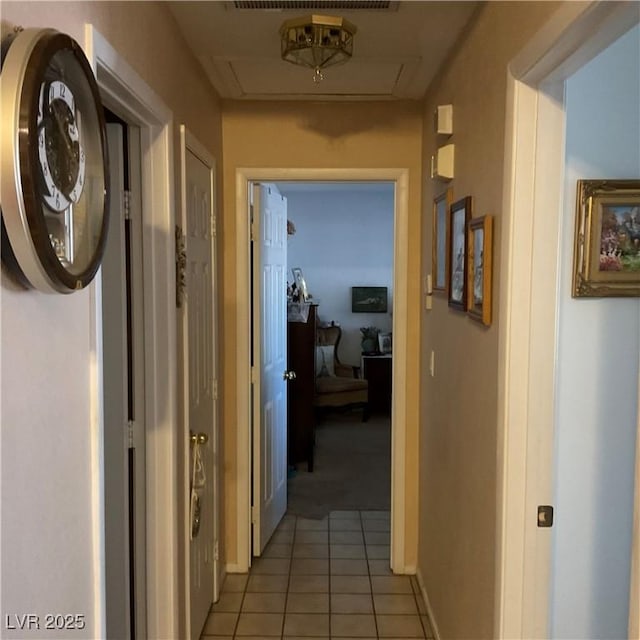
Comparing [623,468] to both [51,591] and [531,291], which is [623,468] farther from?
[51,591]

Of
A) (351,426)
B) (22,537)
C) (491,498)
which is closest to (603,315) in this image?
(491,498)

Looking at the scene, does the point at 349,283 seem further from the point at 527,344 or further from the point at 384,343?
the point at 527,344

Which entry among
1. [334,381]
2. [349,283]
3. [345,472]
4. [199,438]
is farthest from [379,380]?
[199,438]

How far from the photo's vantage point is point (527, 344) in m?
1.68

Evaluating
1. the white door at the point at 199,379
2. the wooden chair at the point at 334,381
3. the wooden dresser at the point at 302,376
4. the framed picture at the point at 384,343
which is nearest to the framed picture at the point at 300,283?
the wooden chair at the point at 334,381

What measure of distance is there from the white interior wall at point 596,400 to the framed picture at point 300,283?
452cm

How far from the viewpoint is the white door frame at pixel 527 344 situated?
1623 mm

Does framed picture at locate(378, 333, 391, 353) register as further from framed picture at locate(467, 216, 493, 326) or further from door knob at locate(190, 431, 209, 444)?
framed picture at locate(467, 216, 493, 326)

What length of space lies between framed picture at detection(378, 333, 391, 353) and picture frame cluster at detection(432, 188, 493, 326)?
14.1 feet

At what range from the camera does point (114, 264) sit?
84.4 inches

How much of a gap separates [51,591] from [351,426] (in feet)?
18.2

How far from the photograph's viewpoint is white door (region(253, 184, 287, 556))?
3.51 m

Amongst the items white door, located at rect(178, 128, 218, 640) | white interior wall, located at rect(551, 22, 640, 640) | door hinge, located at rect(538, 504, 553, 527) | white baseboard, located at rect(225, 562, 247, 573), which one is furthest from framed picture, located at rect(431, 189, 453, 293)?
white baseboard, located at rect(225, 562, 247, 573)

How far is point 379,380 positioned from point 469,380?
4.80 m
